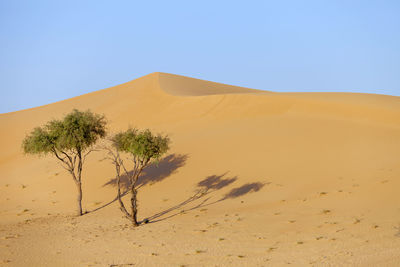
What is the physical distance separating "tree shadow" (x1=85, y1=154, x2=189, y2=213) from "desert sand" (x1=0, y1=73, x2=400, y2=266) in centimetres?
12

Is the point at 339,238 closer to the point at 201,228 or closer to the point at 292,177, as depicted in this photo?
the point at 201,228

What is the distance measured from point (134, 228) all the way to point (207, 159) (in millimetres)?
9018

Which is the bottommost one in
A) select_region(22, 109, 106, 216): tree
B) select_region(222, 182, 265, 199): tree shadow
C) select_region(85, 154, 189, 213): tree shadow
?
select_region(222, 182, 265, 199): tree shadow

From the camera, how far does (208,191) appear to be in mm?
21422

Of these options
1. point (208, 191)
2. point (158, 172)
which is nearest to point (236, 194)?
point (208, 191)

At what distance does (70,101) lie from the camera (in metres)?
50.4

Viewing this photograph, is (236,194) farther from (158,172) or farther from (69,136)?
(69,136)

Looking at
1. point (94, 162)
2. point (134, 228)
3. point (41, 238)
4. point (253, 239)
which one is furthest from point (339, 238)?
point (94, 162)

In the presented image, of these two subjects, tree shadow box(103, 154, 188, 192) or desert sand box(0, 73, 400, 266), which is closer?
desert sand box(0, 73, 400, 266)

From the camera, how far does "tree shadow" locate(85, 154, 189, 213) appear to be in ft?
78.4

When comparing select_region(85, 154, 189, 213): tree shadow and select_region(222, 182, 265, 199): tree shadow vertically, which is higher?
select_region(85, 154, 189, 213): tree shadow

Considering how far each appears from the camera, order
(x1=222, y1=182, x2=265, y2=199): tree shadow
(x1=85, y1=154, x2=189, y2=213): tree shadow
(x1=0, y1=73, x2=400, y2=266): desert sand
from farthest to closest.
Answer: (x1=85, y1=154, x2=189, y2=213): tree shadow, (x1=222, y1=182, x2=265, y2=199): tree shadow, (x1=0, y1=73, x2=400, y2=266): desert sand

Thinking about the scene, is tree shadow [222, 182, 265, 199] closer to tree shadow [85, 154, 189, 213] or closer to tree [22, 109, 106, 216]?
tree shadow [85, 154, 189, 213]

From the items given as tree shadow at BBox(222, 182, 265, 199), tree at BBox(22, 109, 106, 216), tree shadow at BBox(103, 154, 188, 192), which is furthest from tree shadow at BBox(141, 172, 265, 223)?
tree at BBox(22, 109, 106, 216)
